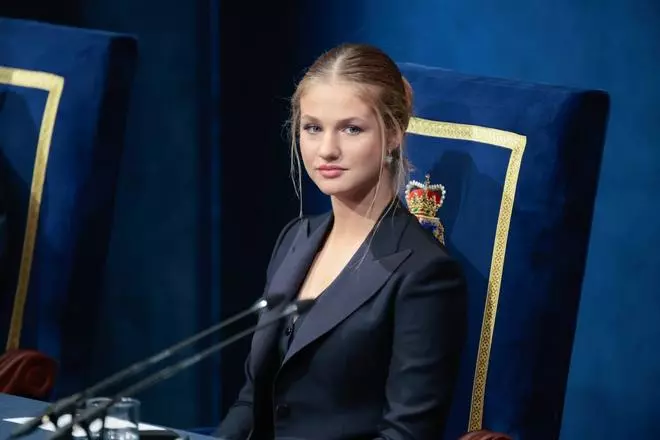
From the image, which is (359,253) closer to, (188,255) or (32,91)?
(32,91)

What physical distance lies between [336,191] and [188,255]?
157cm

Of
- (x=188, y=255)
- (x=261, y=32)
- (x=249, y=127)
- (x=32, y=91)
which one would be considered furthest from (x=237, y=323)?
(x=32, y=91)

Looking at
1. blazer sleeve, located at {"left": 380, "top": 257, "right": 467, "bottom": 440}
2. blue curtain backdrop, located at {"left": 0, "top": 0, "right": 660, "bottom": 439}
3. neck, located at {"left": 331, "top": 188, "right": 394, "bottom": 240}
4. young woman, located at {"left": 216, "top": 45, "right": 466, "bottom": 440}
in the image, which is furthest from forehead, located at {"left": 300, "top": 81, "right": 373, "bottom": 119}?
blue curtain backdrop, located at {"left": 0, "top": 0, "right": 660, "bottom": 439}

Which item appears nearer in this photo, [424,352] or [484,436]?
[424,352]

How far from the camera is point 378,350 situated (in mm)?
2135

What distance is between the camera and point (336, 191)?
85.1 inches

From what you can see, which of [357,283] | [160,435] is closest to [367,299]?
[357,283]

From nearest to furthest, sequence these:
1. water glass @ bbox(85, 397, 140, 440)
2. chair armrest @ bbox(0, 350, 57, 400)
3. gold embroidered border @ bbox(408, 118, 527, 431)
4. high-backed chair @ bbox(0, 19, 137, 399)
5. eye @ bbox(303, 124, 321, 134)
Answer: water glass @ bbox(85, 397, 140, 440)
eye @ bbox(303, 124, 321, 134)
gold embroidered border @ bbox(408, 118, 527, 431)
chair armrest @ bbox(0, 350, 57, 400)
high-backed chair @ bbox(0, 19, 137, 399)

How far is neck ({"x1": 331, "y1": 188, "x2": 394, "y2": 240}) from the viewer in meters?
2.20

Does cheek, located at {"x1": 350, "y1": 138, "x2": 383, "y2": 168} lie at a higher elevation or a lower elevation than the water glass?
higher

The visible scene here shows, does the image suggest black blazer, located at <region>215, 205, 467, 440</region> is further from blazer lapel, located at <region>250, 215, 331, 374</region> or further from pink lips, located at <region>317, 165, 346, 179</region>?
pink lips, located at <region>317, 165, 346, 179</region>

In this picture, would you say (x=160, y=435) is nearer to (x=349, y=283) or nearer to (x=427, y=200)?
(x=349, y=283)

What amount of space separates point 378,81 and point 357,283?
30cm

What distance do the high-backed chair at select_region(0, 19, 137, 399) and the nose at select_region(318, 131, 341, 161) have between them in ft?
2.51
